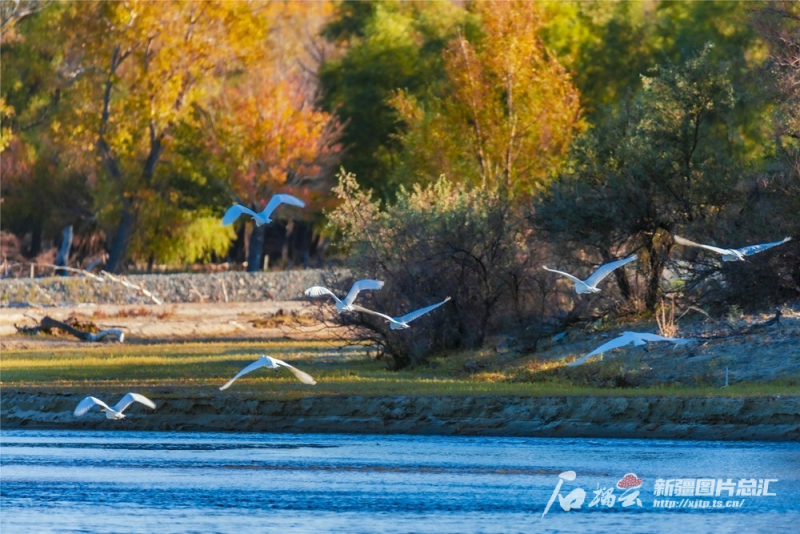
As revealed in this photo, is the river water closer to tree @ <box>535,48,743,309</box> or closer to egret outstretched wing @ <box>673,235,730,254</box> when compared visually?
egret outstretched wing @ <box>673,235,730,254</box>

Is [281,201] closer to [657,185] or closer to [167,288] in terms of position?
[657,185]

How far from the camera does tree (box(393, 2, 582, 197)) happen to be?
47.2 metres

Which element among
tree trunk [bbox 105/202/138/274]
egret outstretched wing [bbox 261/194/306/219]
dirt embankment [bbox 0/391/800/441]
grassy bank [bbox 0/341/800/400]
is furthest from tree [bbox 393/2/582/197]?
egret outstretched wing [bbox 261/194/306/219]

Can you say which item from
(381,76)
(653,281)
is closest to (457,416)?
(653,281)

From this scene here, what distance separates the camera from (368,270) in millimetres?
30094

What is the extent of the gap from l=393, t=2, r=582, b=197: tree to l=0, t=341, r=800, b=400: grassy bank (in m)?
15.5

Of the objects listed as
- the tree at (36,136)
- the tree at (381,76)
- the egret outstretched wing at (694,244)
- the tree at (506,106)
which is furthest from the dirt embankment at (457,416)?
the tree at (381,76)

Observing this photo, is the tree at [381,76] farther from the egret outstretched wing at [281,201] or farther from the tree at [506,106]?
the egret outstretched wing at [281,201]

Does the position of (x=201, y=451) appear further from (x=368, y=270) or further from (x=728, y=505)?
(x=368, y=270)

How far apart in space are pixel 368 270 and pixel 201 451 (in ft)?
32.1

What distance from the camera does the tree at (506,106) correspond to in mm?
47188

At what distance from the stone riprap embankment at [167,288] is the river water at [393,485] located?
90.8 feet

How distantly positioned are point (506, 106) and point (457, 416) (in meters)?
27.9

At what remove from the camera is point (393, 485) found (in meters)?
18.2
